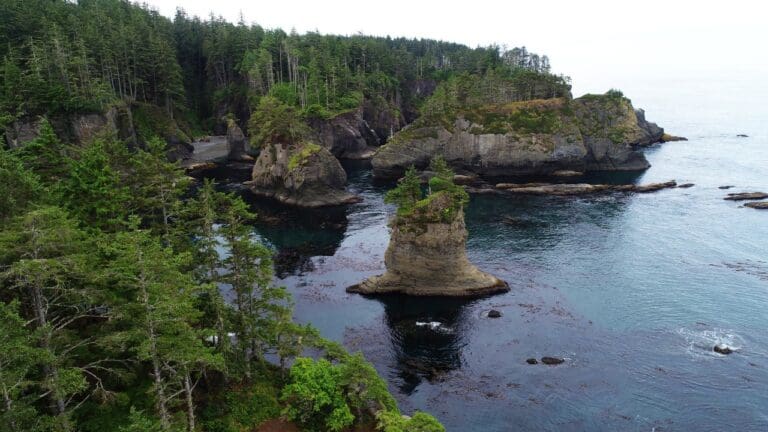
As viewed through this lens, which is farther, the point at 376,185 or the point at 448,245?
the point at 376,185

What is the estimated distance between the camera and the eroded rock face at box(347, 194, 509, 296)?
185 ft

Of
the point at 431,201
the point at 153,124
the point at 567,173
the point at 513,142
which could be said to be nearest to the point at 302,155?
the point at 431,201

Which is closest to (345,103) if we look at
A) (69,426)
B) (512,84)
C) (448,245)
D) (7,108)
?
(512,84)

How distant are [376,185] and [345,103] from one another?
40.4m

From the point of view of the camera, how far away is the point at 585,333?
4931cm

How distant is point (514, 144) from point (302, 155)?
49.7 metres

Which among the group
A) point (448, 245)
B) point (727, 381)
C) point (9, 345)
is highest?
point (9, 345)

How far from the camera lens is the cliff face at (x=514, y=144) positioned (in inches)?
4483

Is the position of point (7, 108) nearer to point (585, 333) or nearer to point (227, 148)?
point (227, 148)

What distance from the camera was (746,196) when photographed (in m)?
92.6

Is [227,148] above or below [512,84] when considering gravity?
below

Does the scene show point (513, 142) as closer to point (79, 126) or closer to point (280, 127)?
point (280, 127)

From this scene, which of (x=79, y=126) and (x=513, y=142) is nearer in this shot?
(x=79, y=126)

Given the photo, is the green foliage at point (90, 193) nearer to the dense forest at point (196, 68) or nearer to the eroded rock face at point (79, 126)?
the eroded rock face at point (79, 126)
